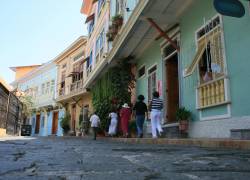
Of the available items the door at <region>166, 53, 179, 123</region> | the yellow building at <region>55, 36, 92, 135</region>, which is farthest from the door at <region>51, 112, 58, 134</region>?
the door at <region>166, 53, 179, 123</region>

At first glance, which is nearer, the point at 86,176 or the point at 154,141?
the point at 86,176

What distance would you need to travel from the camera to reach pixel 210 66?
8.74 metres

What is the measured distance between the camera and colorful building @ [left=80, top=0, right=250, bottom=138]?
7.42m

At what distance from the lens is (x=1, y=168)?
2.34m

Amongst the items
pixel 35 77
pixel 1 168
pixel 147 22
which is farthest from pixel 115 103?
pixel 35 77

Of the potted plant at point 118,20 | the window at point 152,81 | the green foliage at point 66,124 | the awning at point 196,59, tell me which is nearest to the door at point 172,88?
the window at point 152,81

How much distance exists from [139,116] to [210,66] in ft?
11.5

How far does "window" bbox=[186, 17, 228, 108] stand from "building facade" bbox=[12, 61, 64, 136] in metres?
24.6

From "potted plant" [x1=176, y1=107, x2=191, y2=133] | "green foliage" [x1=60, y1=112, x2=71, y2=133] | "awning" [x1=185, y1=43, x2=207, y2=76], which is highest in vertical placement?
"awning" [x1=185, y1=43, x2=207, y2=76]

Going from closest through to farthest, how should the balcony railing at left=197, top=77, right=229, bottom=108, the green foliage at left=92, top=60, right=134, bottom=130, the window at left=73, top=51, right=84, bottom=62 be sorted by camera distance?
the balcony railing at left=197, top=77, right=229, bottom=108 < the green foliage at left=92, top=60, right=134, bottom=130 < the window at left=73, top=51, right=84, bottom=62

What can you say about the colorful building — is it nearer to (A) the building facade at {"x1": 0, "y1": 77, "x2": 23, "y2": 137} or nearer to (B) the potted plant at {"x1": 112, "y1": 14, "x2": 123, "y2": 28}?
(B) the potted plant at {"x1": 112, "y1": 14, "x2": 123, "y2": 28}

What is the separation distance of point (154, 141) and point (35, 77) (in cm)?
3471

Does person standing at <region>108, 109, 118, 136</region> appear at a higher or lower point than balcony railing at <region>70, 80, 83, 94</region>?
lower

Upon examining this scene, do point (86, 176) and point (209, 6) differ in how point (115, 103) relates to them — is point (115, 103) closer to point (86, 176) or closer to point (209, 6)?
point (209, 6)
